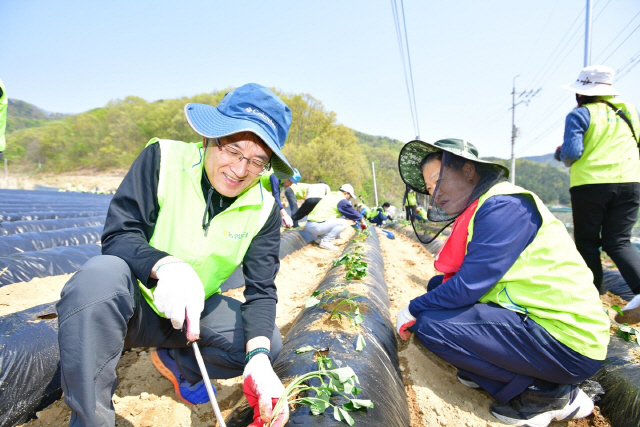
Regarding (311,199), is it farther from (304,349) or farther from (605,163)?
(304,349)

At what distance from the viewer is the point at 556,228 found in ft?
5.43

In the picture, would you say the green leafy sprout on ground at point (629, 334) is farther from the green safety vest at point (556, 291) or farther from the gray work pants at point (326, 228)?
the gray work pants at point (326, 228)

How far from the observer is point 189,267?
126 cm

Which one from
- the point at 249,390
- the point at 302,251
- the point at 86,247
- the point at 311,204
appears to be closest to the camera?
the point at 249,390

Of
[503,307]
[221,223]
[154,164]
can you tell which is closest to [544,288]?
[503,307]

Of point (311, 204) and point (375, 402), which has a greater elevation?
point (375, 402)

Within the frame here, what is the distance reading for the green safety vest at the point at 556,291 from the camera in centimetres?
149

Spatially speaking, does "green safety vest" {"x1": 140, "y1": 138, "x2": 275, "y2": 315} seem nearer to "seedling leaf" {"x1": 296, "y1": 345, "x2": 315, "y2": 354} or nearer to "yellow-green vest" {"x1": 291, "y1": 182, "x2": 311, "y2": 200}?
"seedling leaf" {"x1": 296, "y1": 345, "x2": 315, "y2": 354}

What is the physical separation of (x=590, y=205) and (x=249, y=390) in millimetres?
2990

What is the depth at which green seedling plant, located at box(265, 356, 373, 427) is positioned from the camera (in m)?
1.19

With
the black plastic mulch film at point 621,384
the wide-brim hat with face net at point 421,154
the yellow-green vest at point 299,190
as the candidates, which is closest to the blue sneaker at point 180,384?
the wide-brim hat with face net at point 421,154

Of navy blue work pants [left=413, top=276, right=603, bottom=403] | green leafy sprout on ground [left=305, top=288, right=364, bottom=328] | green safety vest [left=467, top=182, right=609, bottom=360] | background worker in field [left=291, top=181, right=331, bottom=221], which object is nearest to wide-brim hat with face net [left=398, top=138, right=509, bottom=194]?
green safety vest [left=467, top=182, right=609, bottom=360]

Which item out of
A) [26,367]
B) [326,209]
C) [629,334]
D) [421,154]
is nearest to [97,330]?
[26,367]

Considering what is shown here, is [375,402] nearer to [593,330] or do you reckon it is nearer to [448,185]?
[593,330]
